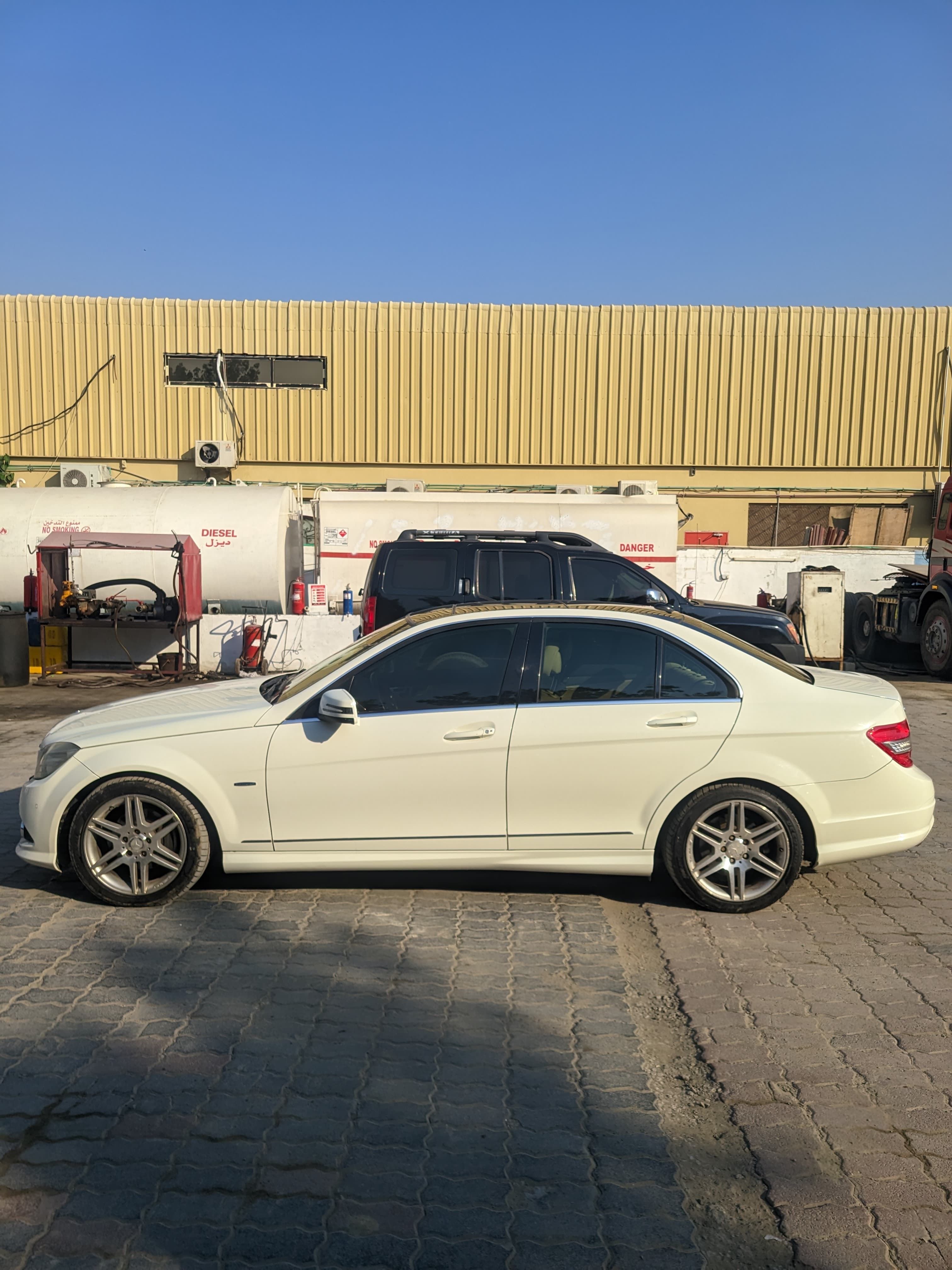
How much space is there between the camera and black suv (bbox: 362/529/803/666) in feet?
34.5

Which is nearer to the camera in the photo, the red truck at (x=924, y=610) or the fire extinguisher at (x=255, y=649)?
the fire extinguisher at (x=255, y=649)

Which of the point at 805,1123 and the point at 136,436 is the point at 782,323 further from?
the point at 805,1123

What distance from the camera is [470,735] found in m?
5.38

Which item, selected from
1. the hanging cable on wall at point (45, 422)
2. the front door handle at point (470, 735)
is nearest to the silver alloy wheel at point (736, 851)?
the front door handle at point (470, 735)

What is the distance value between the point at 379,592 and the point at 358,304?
16.3 metres

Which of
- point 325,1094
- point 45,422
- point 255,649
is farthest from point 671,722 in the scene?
point 45,422

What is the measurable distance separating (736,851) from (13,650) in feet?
42.1

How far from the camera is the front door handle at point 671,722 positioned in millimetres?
5434

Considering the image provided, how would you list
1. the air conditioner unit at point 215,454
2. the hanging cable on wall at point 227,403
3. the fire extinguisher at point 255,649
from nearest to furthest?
the fire extinguisher at point 255,649 → the air conditioner unit at point 215,454 → the hanging cable on wall at point 227,403

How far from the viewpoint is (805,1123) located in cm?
347

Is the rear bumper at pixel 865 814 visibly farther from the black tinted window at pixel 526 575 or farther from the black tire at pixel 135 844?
the black tinted window at pixel 526 575

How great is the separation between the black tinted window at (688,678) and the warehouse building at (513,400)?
1959 cm

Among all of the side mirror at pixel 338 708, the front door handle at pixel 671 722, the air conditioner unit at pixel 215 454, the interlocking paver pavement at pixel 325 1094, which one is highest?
the air conditioner unit at pixel 215 454

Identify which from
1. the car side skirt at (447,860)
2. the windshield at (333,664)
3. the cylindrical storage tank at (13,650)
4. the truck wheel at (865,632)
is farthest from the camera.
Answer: the truck wheel at (865,632)
